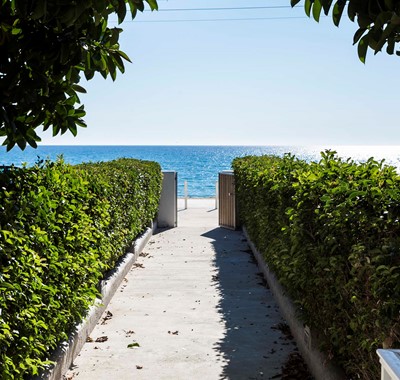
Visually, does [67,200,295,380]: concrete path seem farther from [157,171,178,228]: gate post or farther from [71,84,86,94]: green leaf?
[157,171,178,228]: gate post

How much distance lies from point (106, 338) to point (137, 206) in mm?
4696

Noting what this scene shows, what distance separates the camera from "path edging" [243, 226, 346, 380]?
4.33 meters

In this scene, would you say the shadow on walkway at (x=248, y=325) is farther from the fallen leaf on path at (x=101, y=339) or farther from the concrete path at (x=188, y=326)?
the fallen leaf on path at (x=101, y=339)

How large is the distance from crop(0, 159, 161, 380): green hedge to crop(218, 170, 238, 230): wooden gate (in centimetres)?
791

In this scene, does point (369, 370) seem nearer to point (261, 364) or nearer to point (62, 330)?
point (261, 364)

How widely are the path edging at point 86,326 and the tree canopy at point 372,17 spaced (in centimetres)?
333

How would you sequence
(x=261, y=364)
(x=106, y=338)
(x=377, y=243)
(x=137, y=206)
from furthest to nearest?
(x=137, y=206) < (x=106, y=338) < (x=261, y=364) < (x=377, y=243)

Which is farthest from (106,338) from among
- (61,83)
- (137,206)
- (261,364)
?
(137,206)

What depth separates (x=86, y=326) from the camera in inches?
234

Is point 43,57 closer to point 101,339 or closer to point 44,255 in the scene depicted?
point 44,255

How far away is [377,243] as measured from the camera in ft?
11.1

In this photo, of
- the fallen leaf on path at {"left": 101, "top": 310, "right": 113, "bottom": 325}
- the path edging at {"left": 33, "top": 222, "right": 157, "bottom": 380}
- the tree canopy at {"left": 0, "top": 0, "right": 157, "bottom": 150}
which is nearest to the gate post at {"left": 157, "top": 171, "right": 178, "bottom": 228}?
the path edging at {"left": 33, "top": 222, "right": 157, "bottom": 380}

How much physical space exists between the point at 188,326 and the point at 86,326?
1.30m

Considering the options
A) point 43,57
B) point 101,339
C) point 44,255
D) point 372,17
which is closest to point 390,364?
point 372,17
